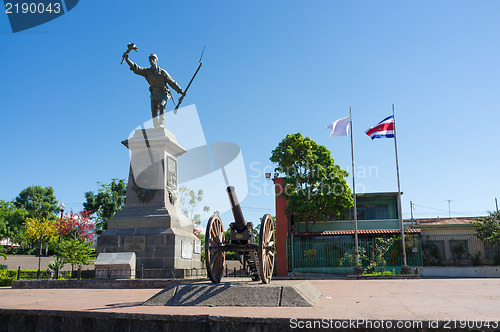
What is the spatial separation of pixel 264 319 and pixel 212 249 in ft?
10.3

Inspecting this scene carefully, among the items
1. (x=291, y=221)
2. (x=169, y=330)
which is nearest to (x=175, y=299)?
(x=169, y=330)

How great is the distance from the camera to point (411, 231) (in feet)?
87.8

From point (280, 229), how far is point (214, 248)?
66.8 feet

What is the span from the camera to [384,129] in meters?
23.1

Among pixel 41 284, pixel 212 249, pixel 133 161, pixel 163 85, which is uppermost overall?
pixel 163 85

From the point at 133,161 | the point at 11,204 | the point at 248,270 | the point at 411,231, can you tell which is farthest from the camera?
the point at 11,204

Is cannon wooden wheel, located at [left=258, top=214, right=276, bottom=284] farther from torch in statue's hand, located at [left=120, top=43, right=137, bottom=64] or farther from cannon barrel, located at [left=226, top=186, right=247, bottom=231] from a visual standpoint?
torch in statue's hand, located at [left=120, top=43, right=137, bottom=64]

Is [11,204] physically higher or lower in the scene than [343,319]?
higher

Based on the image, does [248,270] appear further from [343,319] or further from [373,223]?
[373,223]

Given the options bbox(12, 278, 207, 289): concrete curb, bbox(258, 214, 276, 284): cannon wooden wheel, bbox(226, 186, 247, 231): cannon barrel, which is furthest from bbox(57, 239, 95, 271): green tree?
bbox(258, 214, 276, 284): cannon wooden wheel

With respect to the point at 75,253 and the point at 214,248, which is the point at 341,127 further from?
the point at 214,248

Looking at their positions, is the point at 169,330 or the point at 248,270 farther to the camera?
the point at 248,270

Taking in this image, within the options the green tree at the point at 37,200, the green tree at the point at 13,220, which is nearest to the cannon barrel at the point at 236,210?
the green tree at the point at 13,220

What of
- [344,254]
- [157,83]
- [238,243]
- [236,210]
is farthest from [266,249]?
[344,254]
